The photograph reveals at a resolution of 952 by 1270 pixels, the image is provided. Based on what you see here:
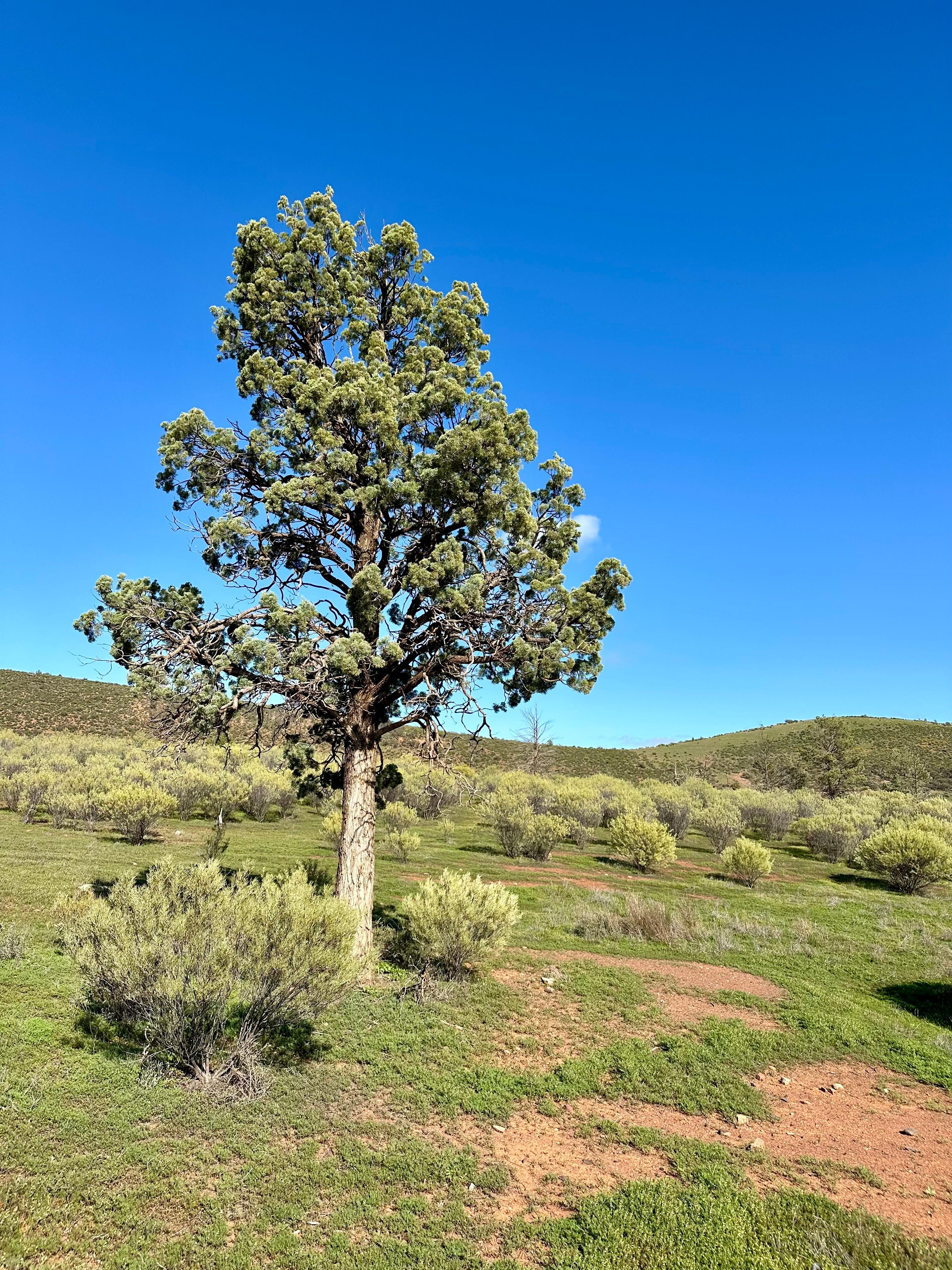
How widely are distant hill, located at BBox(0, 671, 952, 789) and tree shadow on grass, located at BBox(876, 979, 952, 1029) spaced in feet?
92.9

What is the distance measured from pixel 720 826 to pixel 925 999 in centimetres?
1948

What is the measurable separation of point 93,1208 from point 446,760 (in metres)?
6.14

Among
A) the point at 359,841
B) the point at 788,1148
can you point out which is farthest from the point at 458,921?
the point at 788,1148

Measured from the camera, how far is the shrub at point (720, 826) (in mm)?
28766

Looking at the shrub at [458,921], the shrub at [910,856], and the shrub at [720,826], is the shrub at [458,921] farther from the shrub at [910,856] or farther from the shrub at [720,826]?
the shrub at [720,826]

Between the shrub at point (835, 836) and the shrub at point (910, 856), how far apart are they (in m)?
4.68

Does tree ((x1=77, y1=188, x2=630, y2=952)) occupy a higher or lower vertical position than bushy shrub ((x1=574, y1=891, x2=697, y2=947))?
higher

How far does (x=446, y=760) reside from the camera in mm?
9539

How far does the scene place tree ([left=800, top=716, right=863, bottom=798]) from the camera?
5134cm

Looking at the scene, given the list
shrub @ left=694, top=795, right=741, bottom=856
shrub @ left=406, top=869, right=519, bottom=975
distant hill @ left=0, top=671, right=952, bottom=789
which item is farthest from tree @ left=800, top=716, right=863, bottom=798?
shrub @ left=406, top=869, right=519, bottom=975

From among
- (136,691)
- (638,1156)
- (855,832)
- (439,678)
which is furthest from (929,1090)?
(855,832)

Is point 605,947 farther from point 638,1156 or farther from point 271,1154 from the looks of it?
point 271,1154

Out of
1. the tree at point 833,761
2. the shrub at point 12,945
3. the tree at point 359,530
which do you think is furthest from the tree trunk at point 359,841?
the tree at point 833,761

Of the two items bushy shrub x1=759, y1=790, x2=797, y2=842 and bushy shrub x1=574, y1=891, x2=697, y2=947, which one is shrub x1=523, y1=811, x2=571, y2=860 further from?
bushy shrub x1=759, y1=790, x2=797, y2=842
